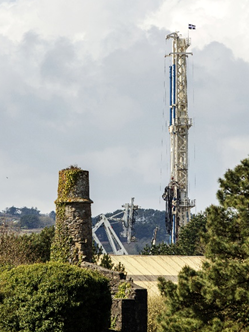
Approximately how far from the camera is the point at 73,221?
32094 mm

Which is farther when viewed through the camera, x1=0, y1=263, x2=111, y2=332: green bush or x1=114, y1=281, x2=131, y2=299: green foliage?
x1=114, y1=281, x2=131, y2=299: green foliage

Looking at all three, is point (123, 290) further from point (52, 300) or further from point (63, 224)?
point (63, 224)

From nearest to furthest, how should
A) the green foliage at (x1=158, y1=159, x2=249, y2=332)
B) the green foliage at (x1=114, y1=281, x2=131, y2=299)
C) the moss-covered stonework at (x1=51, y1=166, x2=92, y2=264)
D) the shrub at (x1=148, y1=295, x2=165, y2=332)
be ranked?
1. the green foliage at (x1=158, y1=159, x2=249, y2=332)
2. the green foliage at (x1=114, y1=281, x2=131, y2=299)
3. the shrub at (x1=148, y1=295, x2=165, y2=332)
4. the moss-covered stonework at (x1=51, y1=166, x2=92, y2=264)

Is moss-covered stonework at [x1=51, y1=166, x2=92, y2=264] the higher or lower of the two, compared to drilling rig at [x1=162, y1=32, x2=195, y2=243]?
lower

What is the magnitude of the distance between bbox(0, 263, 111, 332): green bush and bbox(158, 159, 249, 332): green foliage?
2.41m

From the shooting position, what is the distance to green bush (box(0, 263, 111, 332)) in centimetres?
2447

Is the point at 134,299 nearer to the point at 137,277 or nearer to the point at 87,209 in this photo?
the point at 87,209

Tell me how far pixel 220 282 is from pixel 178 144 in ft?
233

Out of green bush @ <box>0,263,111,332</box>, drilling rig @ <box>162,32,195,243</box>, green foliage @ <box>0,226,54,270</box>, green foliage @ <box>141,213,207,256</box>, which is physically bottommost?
green bush @ <box>0,263,111,332</box>

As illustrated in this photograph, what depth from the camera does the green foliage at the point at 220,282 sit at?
920 inches

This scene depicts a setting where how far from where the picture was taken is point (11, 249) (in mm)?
38344

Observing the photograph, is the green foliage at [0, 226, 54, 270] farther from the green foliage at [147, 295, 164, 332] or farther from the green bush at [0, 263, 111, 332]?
the green bush at [0, 263, 111, 332]

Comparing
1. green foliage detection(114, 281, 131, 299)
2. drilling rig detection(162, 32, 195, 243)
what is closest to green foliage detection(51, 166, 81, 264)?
green foliage detection(114, 281, 131, 299)

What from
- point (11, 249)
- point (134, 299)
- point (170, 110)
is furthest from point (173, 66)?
point (134, 299)
